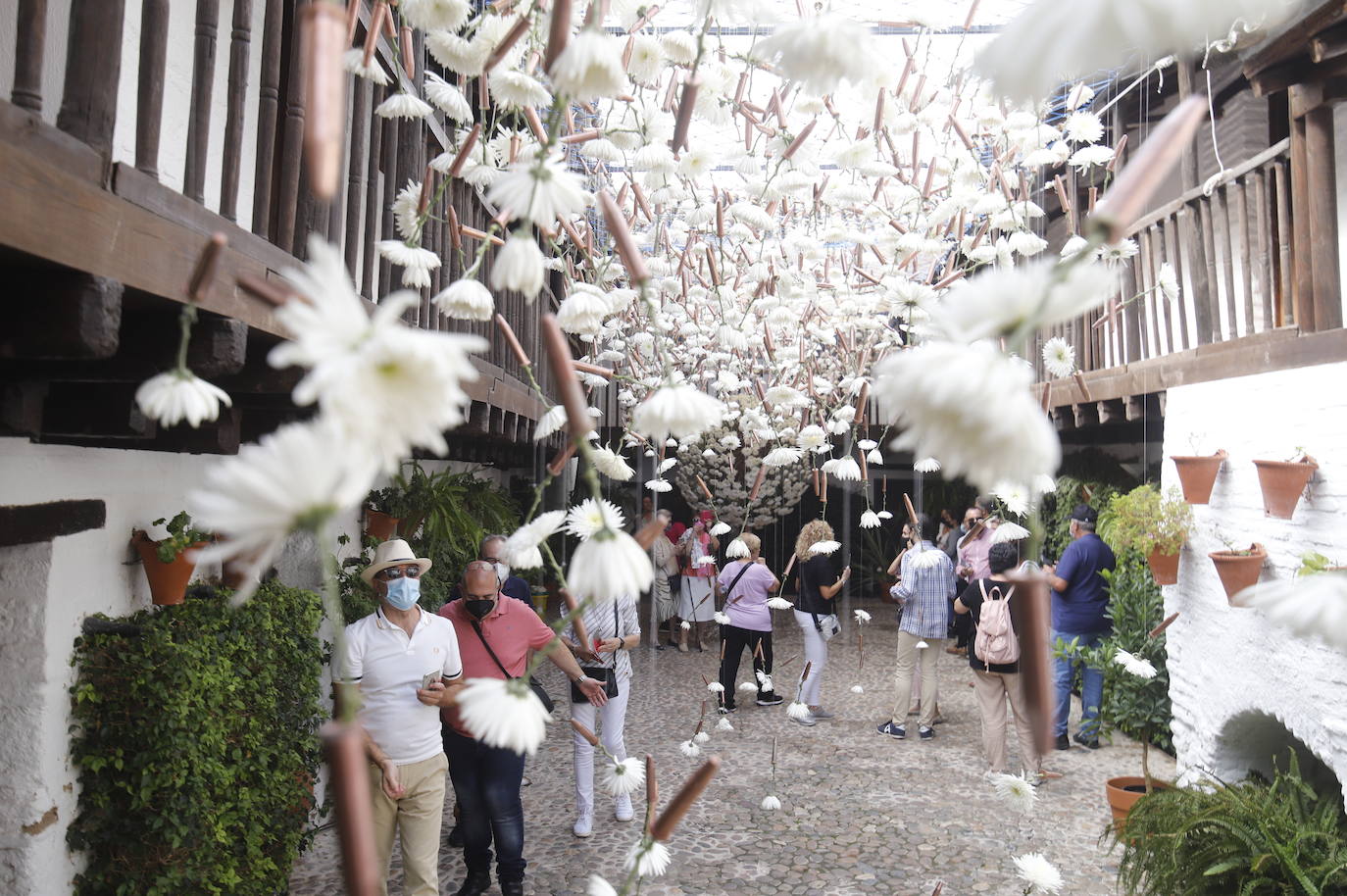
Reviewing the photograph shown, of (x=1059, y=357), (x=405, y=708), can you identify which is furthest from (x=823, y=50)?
(x=405, y=708)

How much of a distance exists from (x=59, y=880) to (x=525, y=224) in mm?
2839

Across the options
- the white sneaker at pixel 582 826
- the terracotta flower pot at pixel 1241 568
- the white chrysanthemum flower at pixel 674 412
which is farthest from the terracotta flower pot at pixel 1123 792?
the white chrysanthemum flower at pixel 674 412

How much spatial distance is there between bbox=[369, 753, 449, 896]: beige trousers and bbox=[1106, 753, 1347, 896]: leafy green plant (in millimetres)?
2803

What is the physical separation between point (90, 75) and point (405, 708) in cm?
233

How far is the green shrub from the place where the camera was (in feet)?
9.41

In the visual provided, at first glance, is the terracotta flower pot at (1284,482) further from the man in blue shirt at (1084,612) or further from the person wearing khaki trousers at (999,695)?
the man in blue shirt at (1084,612)

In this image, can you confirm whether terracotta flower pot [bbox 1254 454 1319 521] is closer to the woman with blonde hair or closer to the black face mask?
the woman with blonde hair

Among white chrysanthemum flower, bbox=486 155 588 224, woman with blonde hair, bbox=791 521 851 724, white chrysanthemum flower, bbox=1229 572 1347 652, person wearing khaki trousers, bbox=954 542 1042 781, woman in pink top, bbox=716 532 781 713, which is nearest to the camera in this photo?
white chrysanthemum flower, bbox=1229 572 1347 652

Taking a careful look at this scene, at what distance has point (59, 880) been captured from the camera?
111 inches

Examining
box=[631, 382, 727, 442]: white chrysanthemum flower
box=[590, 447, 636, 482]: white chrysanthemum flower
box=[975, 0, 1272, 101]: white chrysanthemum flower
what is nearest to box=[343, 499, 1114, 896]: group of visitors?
box=[631, 382, 727, 442]: white chrysanthemum flower

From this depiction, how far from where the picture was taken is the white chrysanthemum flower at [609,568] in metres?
1.14

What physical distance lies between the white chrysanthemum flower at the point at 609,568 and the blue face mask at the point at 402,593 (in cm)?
237

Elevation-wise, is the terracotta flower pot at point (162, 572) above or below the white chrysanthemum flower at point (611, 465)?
below

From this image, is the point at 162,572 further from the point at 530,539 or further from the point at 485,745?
the point at 530,539
